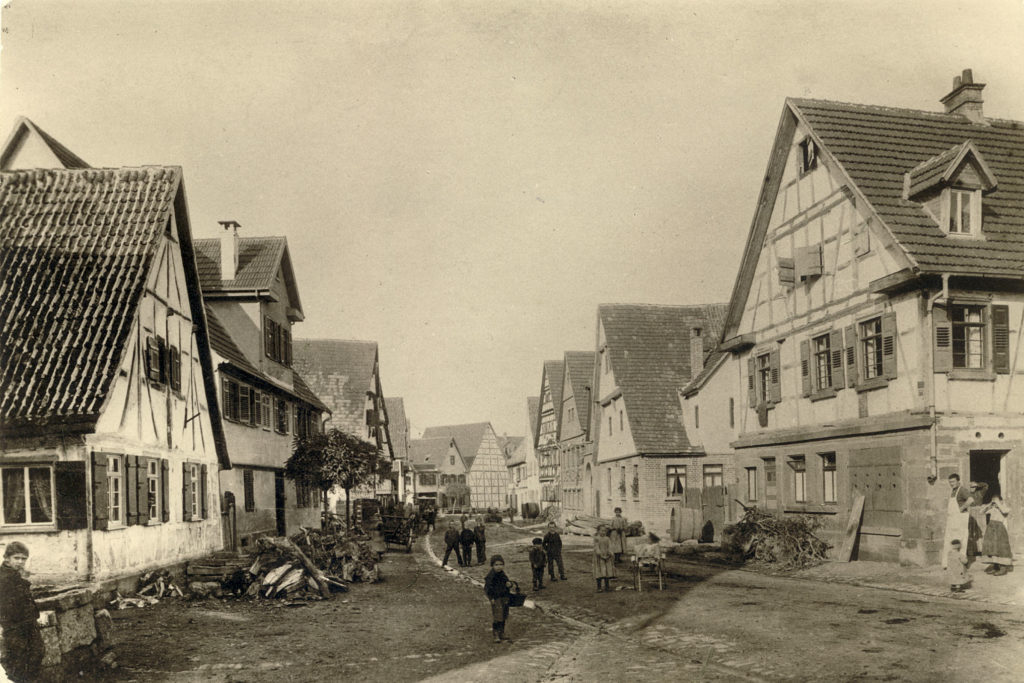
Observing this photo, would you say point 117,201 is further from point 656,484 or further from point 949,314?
point 656,484

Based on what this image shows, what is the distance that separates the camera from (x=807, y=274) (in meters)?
21.5

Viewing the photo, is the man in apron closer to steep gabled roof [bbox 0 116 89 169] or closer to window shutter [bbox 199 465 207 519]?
window shutter [bbox 199 465 207 519]

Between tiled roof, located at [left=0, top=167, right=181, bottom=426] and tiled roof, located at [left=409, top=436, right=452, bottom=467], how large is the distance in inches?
3464

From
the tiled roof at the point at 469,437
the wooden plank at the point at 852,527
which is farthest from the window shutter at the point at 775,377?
the tiled roof at the point at 469,437

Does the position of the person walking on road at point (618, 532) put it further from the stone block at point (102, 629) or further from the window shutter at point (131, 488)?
the stone block at point (102, 629)

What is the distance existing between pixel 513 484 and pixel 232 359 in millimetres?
64597

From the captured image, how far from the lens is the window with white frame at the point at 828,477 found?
21.4m

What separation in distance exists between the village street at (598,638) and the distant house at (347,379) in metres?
31.7

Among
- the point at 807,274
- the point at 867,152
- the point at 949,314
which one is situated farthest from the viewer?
the point at 807,274

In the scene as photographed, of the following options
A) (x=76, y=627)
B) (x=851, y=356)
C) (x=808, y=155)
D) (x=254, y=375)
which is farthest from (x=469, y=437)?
(x=76, y=627)

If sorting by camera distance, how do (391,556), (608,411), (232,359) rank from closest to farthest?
(232,359) → (391,556) → (608,411)

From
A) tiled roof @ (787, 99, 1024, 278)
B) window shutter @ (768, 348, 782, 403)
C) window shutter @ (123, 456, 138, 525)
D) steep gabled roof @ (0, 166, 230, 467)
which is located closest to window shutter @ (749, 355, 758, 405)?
window shutter @ (768, 348, 782, 403)

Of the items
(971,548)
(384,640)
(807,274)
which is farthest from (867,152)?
(384,640)

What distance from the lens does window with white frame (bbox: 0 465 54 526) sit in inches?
538
